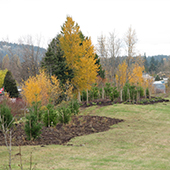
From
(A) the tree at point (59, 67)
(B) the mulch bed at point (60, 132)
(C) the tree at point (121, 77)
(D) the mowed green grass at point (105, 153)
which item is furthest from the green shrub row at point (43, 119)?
(A) the tree at point (59, 67)

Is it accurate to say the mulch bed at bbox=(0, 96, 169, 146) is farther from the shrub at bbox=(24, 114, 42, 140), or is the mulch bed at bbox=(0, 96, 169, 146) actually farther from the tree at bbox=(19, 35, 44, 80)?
the tree at bbox=(19, 35, 44, 80)

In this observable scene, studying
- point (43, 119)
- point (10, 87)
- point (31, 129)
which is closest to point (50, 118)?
point (43, 119)

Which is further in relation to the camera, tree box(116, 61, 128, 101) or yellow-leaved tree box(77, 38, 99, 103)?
yellow-leaved tree box(77, 38, 99, 103)

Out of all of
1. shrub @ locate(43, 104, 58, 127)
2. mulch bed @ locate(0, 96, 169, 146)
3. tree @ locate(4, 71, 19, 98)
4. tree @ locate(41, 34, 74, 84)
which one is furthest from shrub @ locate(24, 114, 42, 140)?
tree @ locate(4, 71, 19, 98)

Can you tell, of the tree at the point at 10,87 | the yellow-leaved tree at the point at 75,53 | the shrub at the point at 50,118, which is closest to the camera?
the shrub at the point at 50,118

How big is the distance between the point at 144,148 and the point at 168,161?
4.49 ft

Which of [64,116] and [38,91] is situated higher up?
[38,91]

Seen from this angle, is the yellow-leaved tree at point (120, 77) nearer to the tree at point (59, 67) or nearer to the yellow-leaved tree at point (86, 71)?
the yellow-leaved tree at point (86, 71)

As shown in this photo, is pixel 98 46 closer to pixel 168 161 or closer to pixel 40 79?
pixel 40 79

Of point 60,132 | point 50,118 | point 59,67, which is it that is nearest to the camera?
point 60,132

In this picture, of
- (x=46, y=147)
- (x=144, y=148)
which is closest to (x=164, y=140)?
(x=144, y=148)

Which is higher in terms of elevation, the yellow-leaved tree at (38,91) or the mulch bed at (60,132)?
the yellow-leaved tree at (38,91)

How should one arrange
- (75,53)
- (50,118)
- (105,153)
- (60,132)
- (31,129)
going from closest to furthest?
(105,153), (31,129), (60,132), (50,118), (75,53)

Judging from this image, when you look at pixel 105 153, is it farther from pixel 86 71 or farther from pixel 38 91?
Result: pixel 86 71
